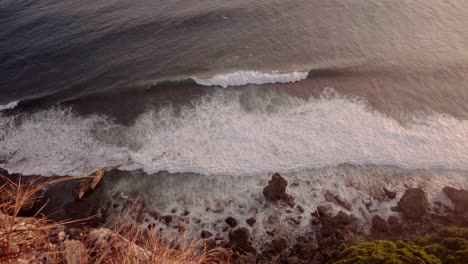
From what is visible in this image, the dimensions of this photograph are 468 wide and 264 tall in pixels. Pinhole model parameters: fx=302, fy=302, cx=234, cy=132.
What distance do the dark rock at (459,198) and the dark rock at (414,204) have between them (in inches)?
68.4

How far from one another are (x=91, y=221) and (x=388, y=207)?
15.1m

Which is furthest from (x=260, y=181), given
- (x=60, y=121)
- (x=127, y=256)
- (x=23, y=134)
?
(x=23, y=134)

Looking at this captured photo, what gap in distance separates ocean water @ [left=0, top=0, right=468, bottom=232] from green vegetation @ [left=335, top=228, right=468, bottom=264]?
350 cm

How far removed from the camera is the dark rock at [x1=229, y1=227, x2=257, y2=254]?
13.8m

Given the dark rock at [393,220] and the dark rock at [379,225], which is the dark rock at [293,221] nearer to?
the dark rock at [379,225]

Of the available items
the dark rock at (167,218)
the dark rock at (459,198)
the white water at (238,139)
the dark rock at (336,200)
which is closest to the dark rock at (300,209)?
the dark rock at (336,200)

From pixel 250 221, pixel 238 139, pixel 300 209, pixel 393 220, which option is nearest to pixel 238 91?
pixel 238 139

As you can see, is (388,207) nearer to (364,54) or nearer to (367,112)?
(367,112)

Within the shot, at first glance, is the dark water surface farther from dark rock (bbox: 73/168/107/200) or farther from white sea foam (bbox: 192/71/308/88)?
dark rock (bbox: 73/168/107/200)

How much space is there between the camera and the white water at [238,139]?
17.7 m

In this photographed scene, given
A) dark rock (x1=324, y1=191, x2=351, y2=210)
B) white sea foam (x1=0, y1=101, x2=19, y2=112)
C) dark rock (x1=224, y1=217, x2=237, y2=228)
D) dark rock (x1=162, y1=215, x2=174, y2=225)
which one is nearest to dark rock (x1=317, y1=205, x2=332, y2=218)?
dark rock (x1=324, y1=191, x2=351, y2=210)

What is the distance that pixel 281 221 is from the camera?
14961mm

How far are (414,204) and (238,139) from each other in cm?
1006

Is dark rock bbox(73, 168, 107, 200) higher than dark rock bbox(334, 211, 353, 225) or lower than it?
higher
